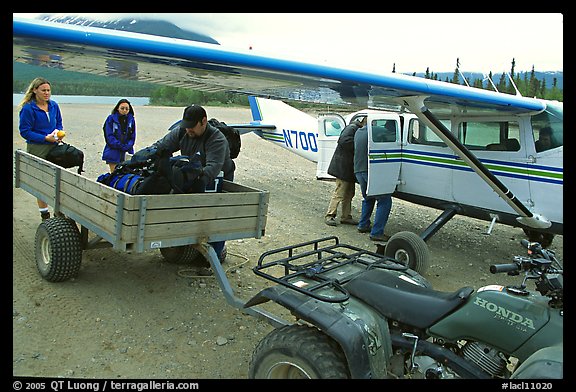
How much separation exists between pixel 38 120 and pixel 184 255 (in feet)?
8.02

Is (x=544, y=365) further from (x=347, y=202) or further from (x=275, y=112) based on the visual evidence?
(x=275, y=112)

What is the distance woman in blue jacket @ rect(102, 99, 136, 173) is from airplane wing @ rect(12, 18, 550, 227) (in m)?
1.28

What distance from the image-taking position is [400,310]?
8.49 feet

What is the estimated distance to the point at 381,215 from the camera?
271 inches

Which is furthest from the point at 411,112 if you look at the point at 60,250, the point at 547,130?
the point at 60,250

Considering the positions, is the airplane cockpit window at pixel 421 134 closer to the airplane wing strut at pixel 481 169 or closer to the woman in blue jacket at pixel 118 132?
the airplane wing strut at pixel 481 169

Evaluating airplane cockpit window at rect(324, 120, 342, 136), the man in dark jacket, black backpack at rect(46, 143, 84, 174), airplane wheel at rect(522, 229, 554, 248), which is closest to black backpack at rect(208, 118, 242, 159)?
black backpack at rect(46, 143, 84, 174)

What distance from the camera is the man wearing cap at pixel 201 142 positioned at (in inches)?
165

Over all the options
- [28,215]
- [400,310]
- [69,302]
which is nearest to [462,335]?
[400,310]

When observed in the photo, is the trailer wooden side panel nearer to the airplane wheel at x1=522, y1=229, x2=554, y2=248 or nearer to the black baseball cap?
the black baseball cap

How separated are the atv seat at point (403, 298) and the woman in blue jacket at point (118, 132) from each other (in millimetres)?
4703

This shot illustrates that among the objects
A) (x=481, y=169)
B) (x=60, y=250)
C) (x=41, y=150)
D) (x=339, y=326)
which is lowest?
(x=60, y=250)

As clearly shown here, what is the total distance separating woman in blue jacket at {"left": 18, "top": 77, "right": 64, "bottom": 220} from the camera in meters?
5.32

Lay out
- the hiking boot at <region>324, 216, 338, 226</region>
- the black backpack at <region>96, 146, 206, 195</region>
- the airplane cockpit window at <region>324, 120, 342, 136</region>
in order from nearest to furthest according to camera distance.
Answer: the black backpack at <region>96, 146, 206, 195</region> → the hiking boot at <region>324, 216, 338, 226</region> → the airplane cockpit window at <region>324, 120, 342, 136</region>
